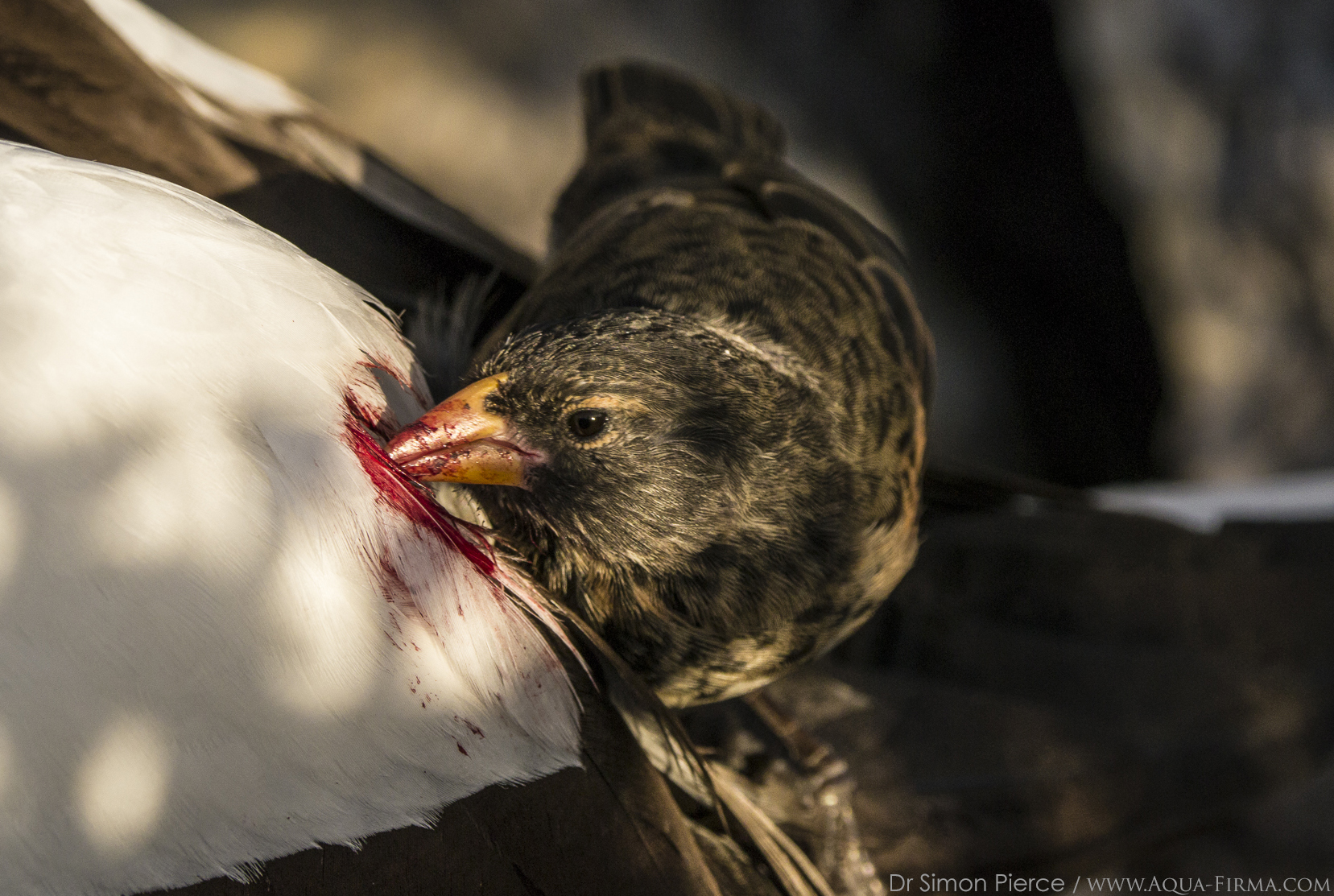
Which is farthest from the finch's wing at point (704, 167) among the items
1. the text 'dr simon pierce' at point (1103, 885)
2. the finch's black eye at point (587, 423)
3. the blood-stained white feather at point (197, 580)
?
the blood-stained white feather at point (197, 580)

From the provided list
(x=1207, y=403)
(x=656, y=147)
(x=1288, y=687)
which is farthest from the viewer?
(x=1207, y=403)

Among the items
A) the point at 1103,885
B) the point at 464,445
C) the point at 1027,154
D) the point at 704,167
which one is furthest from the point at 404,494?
the point at 1027,154

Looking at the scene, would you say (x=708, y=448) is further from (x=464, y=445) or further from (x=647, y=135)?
(x=647, y=135)

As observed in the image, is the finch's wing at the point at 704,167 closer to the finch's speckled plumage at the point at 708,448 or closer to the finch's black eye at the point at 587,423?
the finch's speckled plumage at the point at 708,448

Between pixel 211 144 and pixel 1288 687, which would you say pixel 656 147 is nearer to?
pixel 211 144

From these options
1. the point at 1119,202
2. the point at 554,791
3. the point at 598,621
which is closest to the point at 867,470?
the point at 598,621

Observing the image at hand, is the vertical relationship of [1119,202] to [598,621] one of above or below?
above

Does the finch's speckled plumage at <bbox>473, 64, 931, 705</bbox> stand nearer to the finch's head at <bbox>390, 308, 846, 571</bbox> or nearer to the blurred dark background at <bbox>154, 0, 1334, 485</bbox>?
the finch's head at <bbox>390, 308, 846, 571</bbox>
